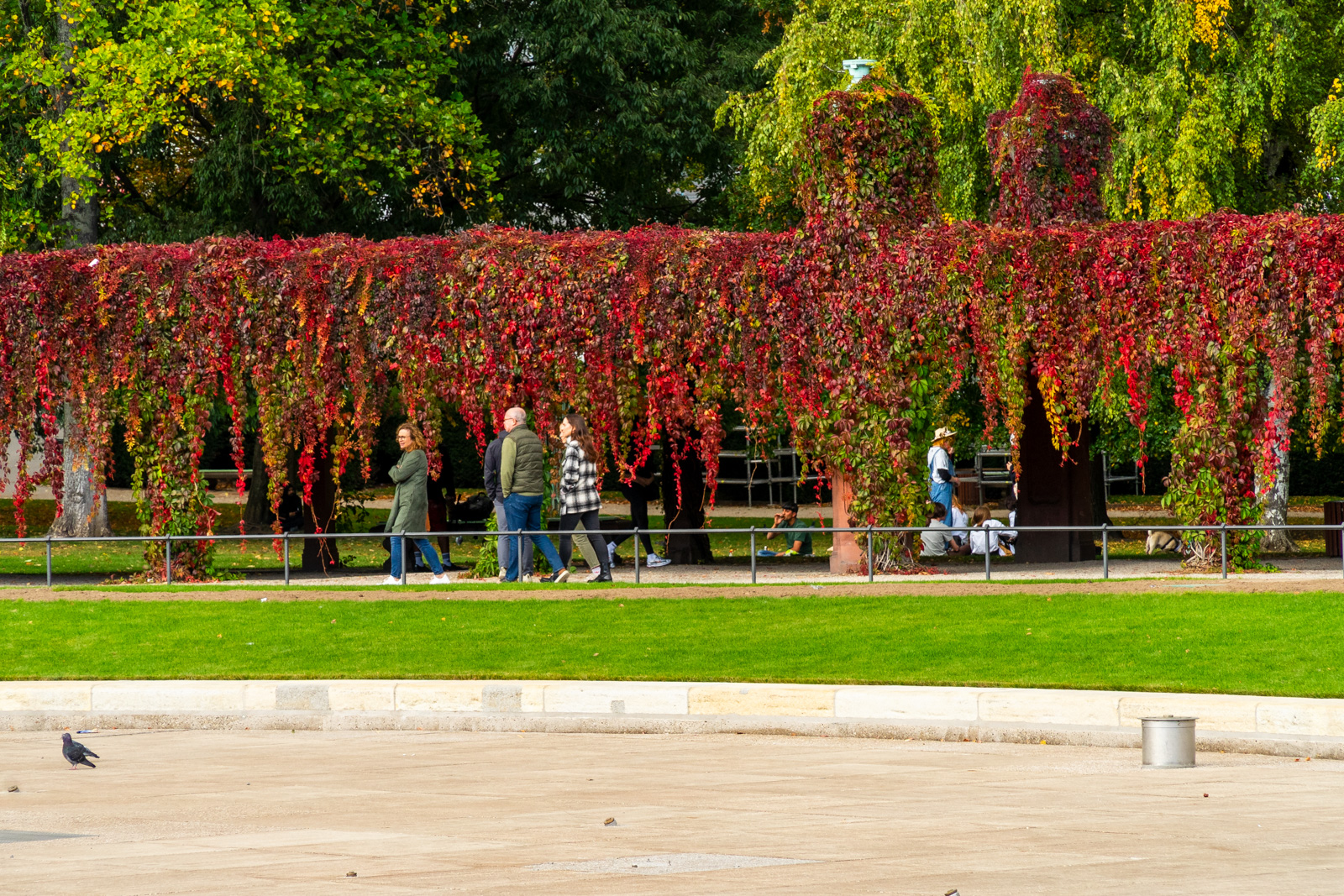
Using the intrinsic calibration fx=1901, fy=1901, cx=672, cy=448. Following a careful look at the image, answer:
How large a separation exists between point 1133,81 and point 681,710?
57.6 feet

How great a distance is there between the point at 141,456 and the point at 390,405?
2983 millimetres

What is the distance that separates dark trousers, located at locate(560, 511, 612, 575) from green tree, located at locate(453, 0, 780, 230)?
1408cm

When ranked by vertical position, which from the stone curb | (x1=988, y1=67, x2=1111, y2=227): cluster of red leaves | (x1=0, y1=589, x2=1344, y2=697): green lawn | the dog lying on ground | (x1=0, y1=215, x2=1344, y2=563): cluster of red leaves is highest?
(x1=988, y1=67, x2=1111, y2=227): cluster of red leaves

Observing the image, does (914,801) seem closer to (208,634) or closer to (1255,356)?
(208,634)

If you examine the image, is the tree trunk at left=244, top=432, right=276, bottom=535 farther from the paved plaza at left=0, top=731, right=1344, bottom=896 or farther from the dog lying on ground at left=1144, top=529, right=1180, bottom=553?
the paved plaza at left=0, top=731, right=1344, bottom=896

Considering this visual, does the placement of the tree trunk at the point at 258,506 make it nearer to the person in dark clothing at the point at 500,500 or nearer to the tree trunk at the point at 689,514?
the tree trunk at the point at 689,514

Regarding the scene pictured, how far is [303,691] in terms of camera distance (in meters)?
13.5

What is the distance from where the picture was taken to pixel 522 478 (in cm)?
1934

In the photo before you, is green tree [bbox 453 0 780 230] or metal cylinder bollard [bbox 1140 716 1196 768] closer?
metal cylinder bollard [bbox 1140 716 1196 768]

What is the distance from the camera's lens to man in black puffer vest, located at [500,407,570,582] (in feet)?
63.1

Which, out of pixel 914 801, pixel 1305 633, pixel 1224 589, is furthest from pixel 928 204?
pixel 914 801

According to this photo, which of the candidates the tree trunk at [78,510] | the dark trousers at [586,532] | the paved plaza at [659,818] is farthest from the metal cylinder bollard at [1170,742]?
the tree trunk at [78,510]

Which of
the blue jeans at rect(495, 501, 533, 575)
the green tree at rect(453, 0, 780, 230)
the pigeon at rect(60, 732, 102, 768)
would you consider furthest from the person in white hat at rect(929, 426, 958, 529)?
the pigeon at rect(60, 732, 102, 768)

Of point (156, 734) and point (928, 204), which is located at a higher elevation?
point (928, 204)
